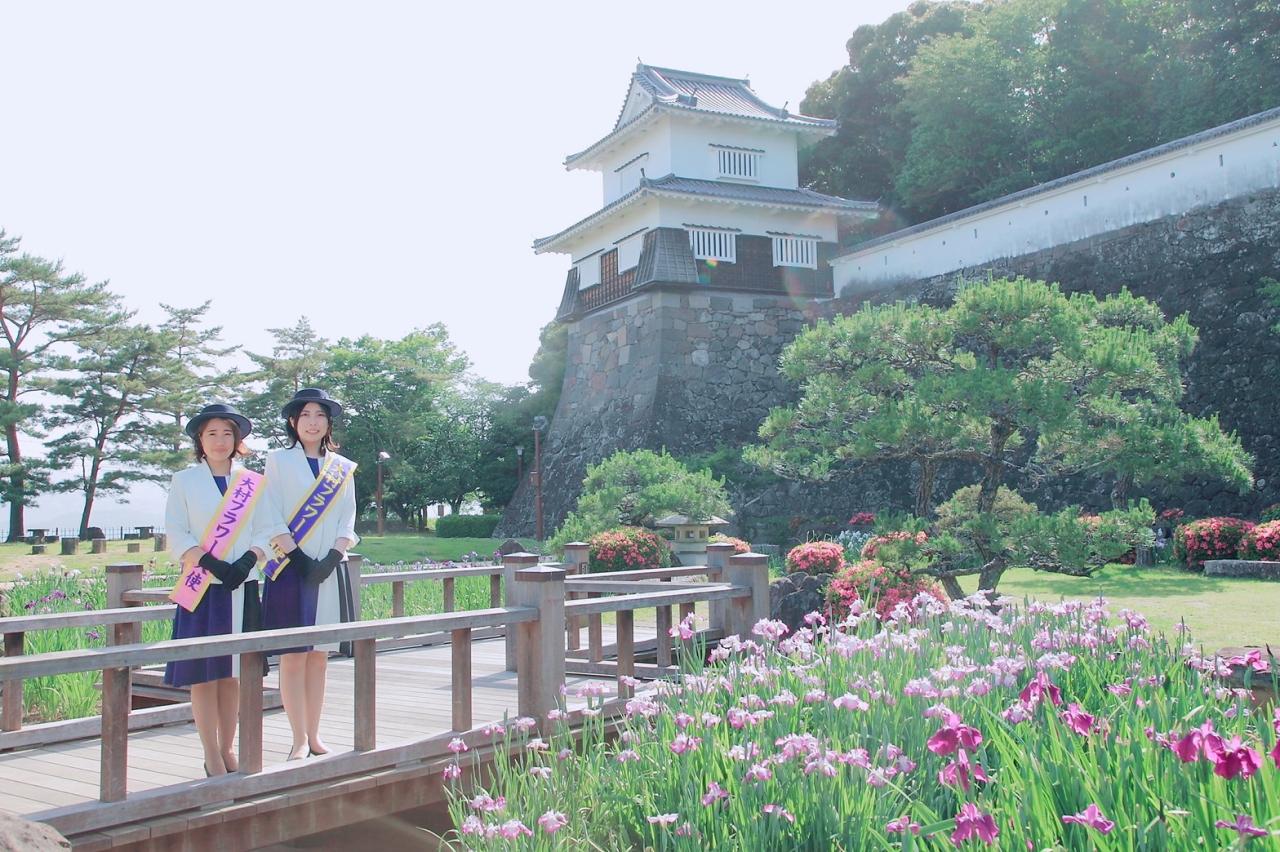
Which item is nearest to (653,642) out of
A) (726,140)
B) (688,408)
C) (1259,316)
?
(1259,316)

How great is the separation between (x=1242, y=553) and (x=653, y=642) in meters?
8.65

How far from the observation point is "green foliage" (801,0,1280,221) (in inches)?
890

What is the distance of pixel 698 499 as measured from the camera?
14.5 meters

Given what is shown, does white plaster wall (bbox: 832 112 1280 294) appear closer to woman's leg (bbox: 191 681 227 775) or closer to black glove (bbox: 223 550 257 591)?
black glove (bbox: 223 550 257 591)

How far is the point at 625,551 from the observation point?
512 inches

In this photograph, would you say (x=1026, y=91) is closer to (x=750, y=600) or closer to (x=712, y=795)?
(x=750, y=600)

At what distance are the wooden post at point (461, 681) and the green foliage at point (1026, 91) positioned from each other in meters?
22.7

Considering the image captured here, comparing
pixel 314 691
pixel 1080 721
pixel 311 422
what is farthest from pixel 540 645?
pixel 1080 721

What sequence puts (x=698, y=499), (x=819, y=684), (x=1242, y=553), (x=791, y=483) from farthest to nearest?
(x=791, y=483) < (x=698, y=499) < (x=1242, y=553) < (x=819, y=684)

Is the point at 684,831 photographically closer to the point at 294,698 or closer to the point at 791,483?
the point at 294,698

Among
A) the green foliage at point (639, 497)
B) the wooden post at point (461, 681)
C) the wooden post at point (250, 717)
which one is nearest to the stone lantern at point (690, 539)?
the green foliage at point (639, 497)

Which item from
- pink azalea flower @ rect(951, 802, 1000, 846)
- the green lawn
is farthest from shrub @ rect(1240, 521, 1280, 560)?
pink azalea flower @ rect(951, 802, 1000, 846)

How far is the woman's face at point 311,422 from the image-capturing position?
14.9ft

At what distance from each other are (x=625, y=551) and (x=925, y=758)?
9834 mm
